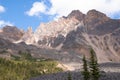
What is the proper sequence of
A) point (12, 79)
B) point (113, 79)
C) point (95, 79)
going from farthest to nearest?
point (12, 79)
point (113, 79)
point (95, 79)

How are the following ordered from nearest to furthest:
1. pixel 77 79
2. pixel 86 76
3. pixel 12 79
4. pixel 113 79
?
1. pixel 86 76
2. pixel 113 79
3. pixel 77 79
4. pixel 12 79

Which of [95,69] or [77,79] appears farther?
[77,79]

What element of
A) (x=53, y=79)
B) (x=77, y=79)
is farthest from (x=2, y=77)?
(x=77, y=79)

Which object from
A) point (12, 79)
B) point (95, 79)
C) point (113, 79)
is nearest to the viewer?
point (95, 79)

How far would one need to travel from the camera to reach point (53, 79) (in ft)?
651

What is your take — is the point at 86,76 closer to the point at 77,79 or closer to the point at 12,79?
the point at 77,79

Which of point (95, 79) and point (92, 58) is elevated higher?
point (92, 58)

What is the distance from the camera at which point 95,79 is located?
68125 millimetres

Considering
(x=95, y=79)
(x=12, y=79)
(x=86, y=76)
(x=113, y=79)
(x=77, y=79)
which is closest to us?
(x=95, y=79)

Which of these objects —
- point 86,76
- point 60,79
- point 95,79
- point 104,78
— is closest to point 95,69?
point 95,79

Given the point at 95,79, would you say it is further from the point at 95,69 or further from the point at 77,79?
the point at 77,79

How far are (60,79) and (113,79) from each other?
35259 mm

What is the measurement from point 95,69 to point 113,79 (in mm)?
105005

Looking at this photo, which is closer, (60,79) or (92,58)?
(92,58)
